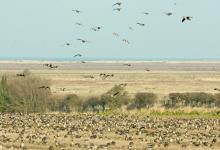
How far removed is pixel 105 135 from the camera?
27.7m

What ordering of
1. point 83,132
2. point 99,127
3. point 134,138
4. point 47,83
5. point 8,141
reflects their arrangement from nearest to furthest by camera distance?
point 8,141, point 134,138, point 83,132, point 99,127, point 47,83

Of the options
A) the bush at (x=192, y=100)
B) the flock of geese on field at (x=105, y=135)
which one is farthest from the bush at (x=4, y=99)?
the bush at (x=192, y=100)

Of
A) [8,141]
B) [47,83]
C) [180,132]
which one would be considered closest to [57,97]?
[47,83]

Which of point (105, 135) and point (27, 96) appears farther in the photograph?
point (27, 96)

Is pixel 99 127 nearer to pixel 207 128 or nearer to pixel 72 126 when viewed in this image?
pixel 72 126

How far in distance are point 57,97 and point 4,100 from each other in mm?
8758

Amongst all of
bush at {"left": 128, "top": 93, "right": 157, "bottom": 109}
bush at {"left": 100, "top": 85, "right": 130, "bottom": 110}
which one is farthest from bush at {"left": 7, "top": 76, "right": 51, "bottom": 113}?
bush at {"left": 128, "top": 93, "right": 157, "bottom": 109}

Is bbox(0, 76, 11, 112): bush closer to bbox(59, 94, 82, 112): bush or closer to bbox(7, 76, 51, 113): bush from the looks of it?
bbox(7, 76, 51, 113): bush

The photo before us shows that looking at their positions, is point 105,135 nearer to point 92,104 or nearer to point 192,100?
point 92,104

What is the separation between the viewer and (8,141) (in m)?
24.4

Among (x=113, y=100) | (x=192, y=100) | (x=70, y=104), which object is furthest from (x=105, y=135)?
(x=192, y=100)

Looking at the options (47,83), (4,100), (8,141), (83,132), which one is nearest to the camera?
(8,141)

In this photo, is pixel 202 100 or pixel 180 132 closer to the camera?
pixel 180 132

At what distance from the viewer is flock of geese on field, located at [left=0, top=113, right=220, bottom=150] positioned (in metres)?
23.5
